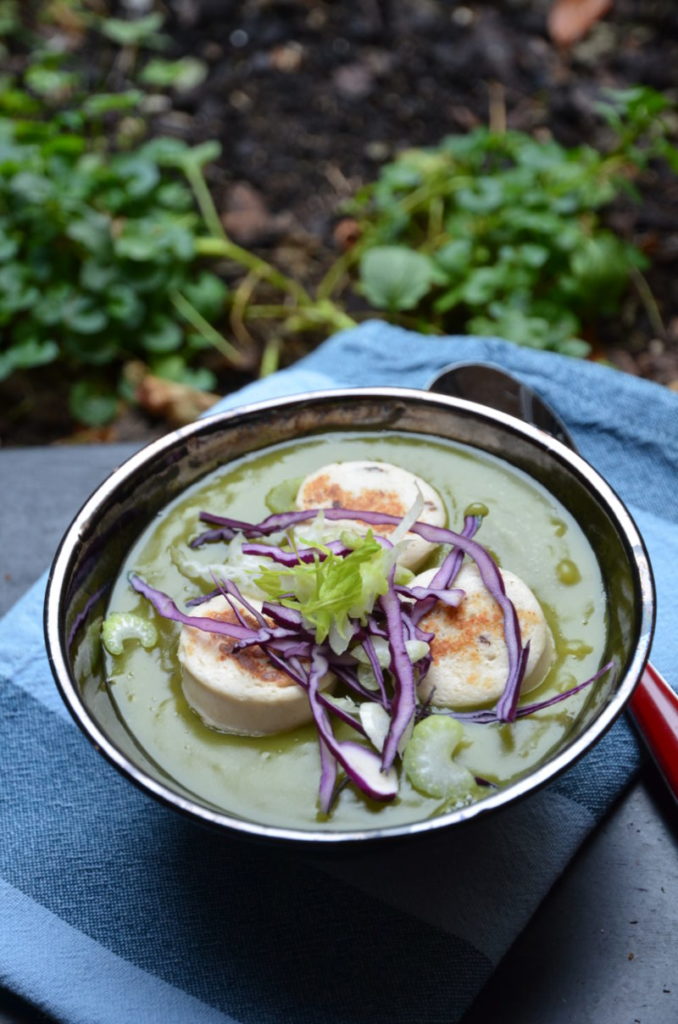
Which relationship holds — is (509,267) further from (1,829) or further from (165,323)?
(1,829)

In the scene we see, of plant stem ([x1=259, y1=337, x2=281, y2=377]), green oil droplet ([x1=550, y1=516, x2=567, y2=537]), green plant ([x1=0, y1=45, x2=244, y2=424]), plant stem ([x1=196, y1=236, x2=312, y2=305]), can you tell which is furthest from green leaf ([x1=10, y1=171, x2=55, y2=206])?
green oil droplet ([x1=550, y1=516, x2=567, y2=537])

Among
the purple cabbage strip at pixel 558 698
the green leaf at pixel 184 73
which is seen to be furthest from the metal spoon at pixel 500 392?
the green leaf at pixel 184 73

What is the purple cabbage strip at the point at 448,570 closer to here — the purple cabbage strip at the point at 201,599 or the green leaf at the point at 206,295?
the purple cabbage strip at the point at 201,599

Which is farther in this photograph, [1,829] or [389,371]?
[389,371]

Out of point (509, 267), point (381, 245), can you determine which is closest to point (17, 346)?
point (381, 245)

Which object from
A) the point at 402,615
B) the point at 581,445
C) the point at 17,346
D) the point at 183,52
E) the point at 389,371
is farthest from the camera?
the point at 183,52

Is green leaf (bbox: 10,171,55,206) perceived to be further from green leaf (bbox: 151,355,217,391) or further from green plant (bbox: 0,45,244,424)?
green leaf (bbox: 151,355,217,391)

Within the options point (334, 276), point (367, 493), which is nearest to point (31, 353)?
point (334, 276)
